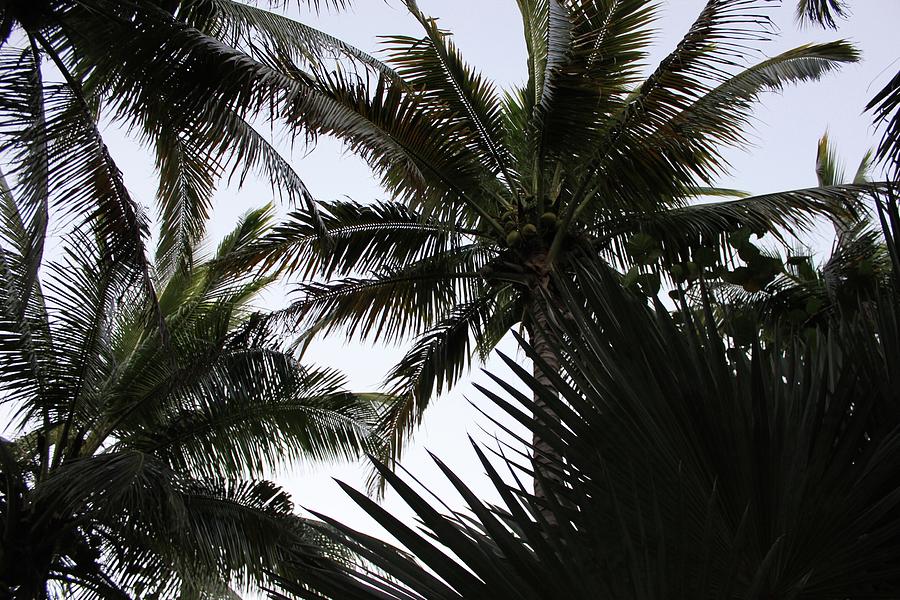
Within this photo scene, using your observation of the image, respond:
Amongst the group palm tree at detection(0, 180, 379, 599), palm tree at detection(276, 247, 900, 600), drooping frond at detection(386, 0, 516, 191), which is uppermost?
drooping frond at detection(386, 0, 516, 191)

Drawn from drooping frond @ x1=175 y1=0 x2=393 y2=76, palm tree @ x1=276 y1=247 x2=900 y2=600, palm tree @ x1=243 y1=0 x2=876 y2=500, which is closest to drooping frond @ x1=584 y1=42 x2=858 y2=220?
palm tree @ x1=243 y1=0 x2=876 y2=500

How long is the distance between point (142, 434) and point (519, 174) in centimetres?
429

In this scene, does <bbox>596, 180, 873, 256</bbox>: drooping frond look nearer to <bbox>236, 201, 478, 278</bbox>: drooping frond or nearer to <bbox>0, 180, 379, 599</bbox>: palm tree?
<bbox>236, 201, 478, 278</bbox>: drooping frond

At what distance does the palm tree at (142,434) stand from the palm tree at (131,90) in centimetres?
37

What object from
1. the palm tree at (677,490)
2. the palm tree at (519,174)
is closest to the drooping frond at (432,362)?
the palm tree at (519,174)

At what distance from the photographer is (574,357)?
2.37 meters

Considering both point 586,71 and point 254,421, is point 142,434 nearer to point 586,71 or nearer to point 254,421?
point 254,421

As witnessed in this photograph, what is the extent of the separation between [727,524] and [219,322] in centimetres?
711

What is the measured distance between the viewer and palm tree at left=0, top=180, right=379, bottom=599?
7.13m

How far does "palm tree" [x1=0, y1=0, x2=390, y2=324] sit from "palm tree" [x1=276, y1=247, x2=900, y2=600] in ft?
17.0

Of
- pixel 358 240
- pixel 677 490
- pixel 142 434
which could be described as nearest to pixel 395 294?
pixel 358 240

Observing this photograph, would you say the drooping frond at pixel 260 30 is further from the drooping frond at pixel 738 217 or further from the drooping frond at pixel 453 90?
the drooping frond at pixel 738 217

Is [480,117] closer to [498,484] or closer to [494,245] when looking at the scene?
[494,245]

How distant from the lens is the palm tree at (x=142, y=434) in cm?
713
